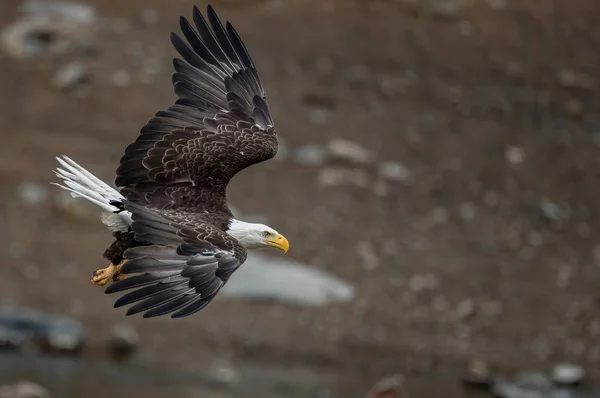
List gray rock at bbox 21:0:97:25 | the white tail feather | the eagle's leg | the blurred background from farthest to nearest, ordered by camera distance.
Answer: gray rock at bbox 21:0:97:25
the blurred background
the eagle's leg
the white tail feather

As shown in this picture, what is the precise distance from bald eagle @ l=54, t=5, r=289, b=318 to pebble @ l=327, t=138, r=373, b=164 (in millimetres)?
9220

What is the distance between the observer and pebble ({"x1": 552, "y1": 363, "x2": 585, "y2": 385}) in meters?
15.5

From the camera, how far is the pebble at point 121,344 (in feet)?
48.8

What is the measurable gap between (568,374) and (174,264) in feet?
27.8

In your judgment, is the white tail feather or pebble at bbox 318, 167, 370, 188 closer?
the white tail feather

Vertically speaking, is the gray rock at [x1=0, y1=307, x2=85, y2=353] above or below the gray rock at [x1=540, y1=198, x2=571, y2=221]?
below

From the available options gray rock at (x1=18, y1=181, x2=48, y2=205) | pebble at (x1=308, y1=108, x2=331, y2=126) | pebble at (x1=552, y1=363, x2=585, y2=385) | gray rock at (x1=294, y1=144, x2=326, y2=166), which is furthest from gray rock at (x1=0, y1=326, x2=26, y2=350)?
pebble at (x1=308, y1=108, x2=331, y2=126)

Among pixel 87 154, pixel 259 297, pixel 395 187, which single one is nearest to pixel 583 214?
pixel 395 187

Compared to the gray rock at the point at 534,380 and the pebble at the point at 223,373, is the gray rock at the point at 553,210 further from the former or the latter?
the pebble at the point at 223,373

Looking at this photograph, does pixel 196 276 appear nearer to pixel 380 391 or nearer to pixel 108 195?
pixel 108 195

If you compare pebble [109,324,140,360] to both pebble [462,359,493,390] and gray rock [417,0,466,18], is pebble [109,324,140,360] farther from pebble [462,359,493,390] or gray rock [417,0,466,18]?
gray rock [417,0,466,18]

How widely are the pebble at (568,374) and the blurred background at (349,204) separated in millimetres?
29

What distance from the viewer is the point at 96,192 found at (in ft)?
27.3

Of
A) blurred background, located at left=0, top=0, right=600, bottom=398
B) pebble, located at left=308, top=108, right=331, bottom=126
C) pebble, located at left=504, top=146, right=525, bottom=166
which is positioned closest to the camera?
blurred background, located at left=0, top=0, right=600, bottom=398
